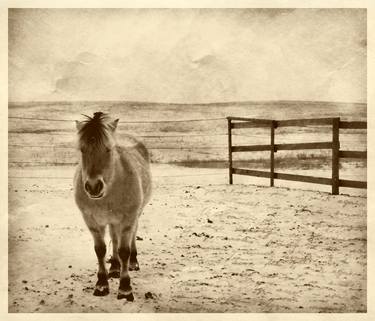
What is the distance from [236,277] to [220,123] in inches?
62.0

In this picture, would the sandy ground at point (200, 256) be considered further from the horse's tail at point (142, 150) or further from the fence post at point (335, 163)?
the fence post at point (335, 163)

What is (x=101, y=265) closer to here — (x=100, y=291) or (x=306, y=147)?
(x=100, y=291)

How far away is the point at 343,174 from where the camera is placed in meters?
3.88

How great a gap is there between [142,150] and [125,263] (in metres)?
0.88

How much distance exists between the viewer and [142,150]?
3.00 metres

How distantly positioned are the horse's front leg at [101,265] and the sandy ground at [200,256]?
0.18 feet

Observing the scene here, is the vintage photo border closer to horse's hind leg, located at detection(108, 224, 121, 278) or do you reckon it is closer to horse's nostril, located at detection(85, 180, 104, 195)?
horse's hind leg, located at detection(108, 224, 121, 278)

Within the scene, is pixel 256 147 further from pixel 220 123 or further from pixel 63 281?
pixel 63 281

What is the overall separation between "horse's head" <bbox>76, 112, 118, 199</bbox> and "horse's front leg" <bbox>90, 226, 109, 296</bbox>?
38 centimetres

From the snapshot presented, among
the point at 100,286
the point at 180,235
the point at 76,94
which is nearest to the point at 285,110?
the point at 180,235

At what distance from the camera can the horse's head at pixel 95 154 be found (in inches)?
83.4

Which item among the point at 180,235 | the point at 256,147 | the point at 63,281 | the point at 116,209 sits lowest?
the point at 63,281
